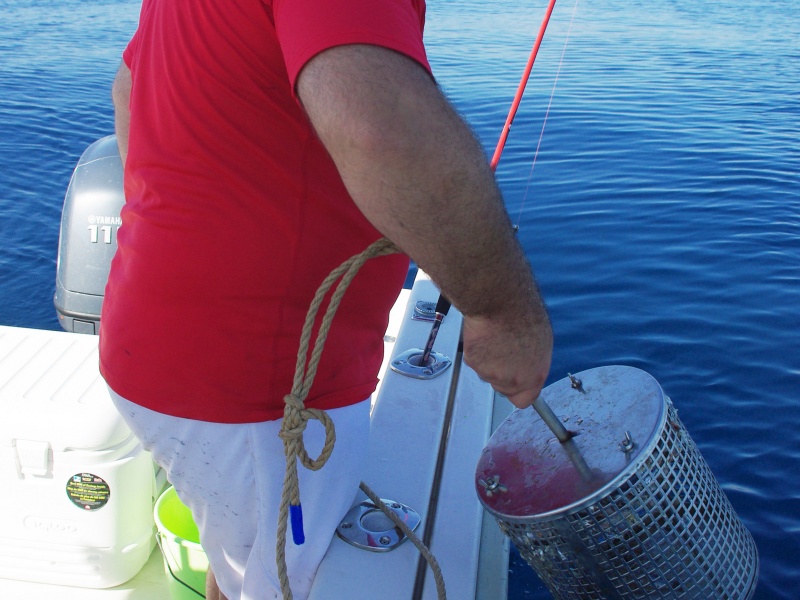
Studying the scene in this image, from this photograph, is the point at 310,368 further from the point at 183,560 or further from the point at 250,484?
the point at 183,560

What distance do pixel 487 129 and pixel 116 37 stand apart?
6399 mm

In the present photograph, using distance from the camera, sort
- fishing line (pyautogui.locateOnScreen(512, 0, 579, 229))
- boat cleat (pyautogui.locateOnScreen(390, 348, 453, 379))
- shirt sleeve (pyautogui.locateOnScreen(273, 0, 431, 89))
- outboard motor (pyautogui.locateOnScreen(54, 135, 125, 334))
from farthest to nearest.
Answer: fishing line (pyautogui.locateOnScreen(512, 0, 579, 229)), outboard motor (pyautogui.locateOnScreen(54, 135, 125, 334)), boat cleat (pyautogui.locateOnScreen(390, 348, 453, 379)), shirt sleeve (pyautogui.locateOnScreen(273, 0, 431, 89))

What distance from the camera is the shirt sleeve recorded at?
829mm

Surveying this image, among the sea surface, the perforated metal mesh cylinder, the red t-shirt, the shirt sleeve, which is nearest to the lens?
the shirt sleeve

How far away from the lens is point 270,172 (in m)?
1.09

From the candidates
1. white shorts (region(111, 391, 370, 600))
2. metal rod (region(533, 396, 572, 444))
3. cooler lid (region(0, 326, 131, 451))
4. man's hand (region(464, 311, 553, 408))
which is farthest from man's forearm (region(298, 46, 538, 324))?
cooler lid (region(0, 326, 131, 451))

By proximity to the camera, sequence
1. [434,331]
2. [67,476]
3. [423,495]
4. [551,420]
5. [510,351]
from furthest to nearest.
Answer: [434,331]
[67,476]
[423,495]
[551,420]
[510,351]

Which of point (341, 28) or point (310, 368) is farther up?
point (341, 28)

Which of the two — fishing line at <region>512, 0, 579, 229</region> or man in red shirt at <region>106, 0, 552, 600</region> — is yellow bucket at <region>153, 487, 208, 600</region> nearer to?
man in red shirt at <region>106, 0, 552, 600</region>

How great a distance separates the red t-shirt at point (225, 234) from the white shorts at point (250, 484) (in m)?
0.05

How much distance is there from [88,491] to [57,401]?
0.23 m

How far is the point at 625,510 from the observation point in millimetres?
1160

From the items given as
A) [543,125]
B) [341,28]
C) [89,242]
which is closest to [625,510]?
[341,28]

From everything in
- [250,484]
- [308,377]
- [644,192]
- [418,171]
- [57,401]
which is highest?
[418,171]
